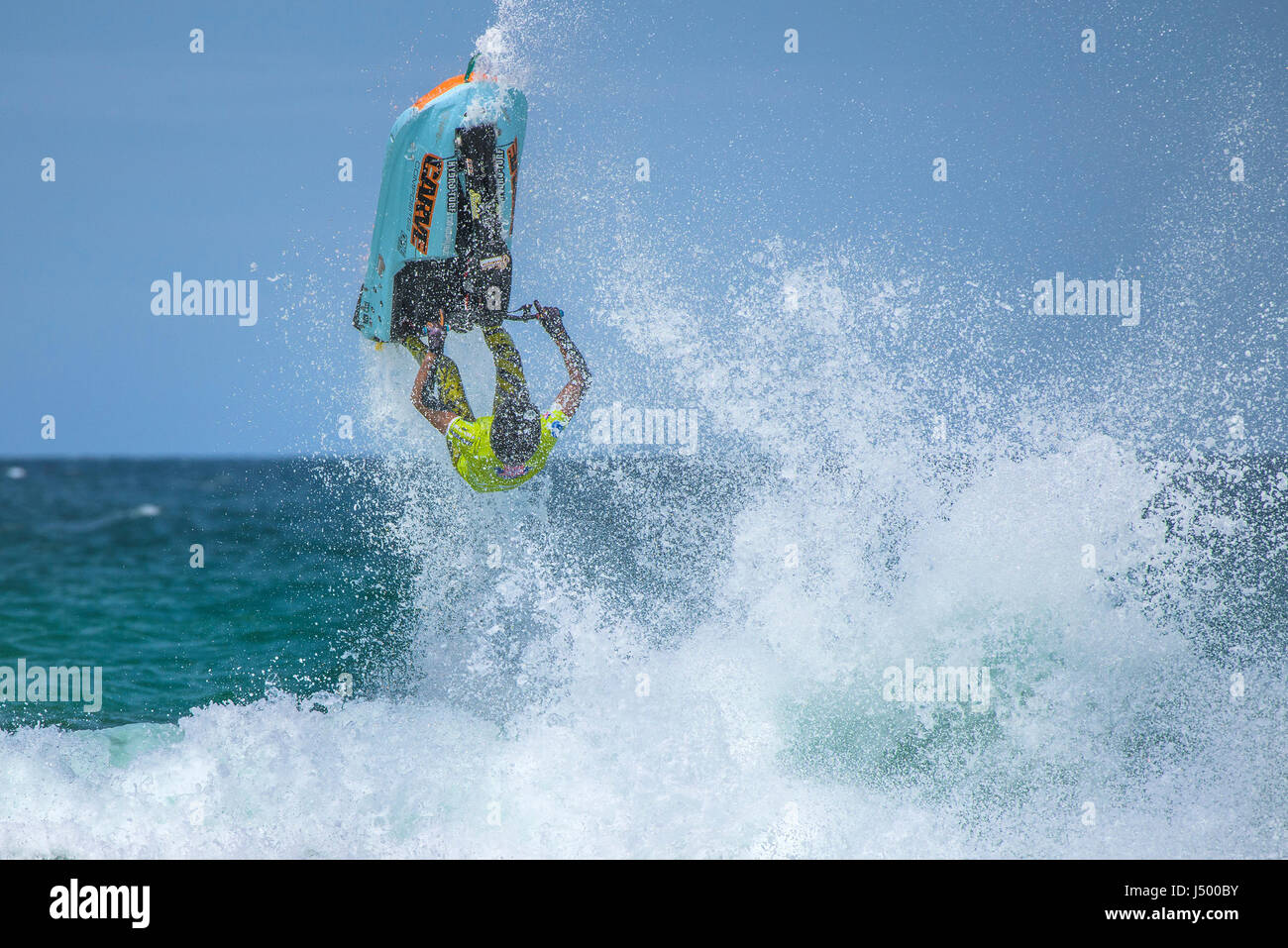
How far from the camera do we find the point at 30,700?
10.7 metres

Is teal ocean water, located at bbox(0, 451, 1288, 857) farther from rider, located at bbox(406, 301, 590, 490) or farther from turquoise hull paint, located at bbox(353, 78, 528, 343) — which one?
turquoise hull paint, located at bbox(353, 78, 528, 343)

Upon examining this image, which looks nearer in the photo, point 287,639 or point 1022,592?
point 1022,592

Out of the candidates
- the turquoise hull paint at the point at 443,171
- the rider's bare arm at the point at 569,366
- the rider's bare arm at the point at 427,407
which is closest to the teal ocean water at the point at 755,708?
the rider's bare arm at the point at 427,407

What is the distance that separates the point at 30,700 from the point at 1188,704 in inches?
414

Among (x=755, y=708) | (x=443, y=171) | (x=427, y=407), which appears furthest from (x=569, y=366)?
(x=755, y=708)

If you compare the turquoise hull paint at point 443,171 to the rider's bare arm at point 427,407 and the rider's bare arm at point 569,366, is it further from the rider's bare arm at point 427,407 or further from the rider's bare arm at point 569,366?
A: the rider's bare arm at point 569,366

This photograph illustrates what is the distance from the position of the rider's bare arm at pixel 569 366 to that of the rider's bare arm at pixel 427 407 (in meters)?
0.83

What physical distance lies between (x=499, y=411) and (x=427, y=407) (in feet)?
2.26

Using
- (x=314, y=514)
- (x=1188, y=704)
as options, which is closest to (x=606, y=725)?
(x=1188, y=704)

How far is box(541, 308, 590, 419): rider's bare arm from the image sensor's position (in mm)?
7738

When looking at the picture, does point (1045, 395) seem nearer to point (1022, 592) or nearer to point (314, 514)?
point (1022, 592)

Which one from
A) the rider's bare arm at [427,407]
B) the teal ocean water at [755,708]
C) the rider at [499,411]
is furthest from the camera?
the rider's bare arm at [427,407]

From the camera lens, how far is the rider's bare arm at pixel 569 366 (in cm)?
774

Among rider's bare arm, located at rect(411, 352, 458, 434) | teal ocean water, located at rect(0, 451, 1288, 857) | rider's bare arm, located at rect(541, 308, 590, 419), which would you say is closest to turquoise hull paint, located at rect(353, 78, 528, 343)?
rider's bare arm, located at rect(411, 352, 458, 434)
